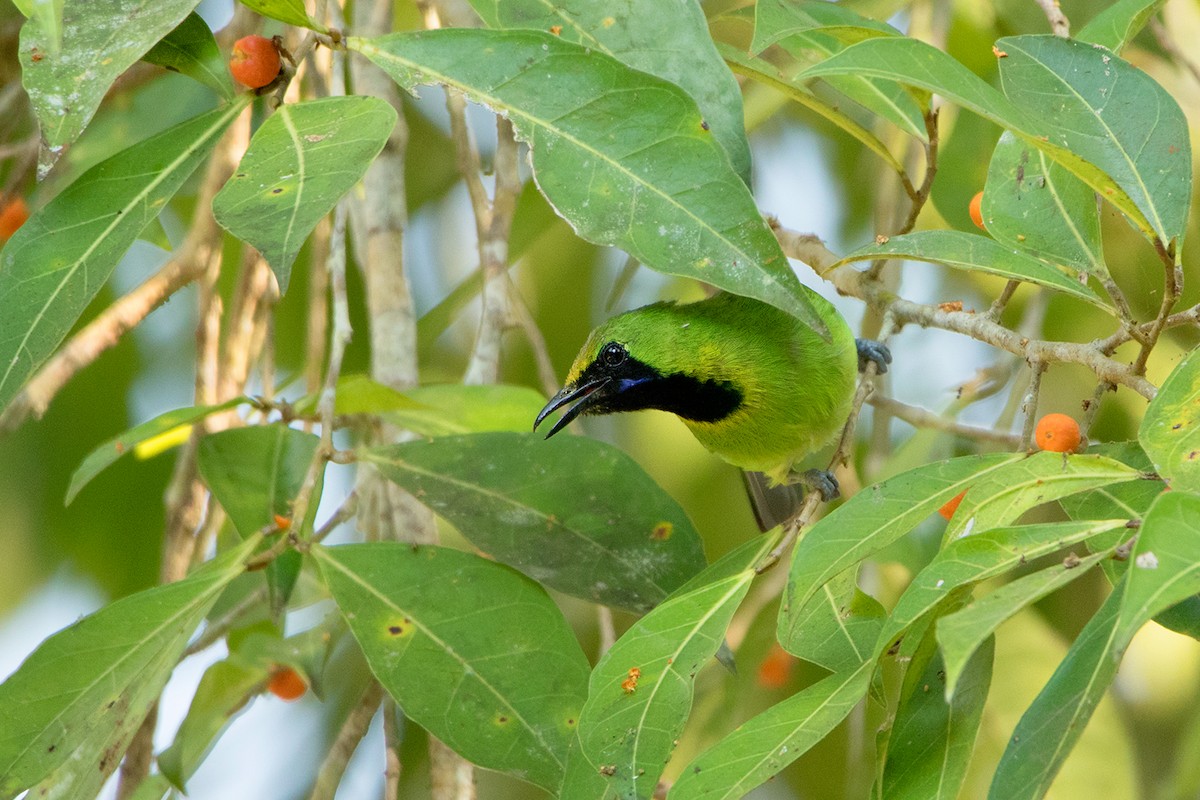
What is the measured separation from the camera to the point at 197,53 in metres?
1.98

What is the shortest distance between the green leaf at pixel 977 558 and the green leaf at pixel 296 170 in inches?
33.0

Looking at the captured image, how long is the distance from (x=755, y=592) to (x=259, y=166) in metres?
2.80

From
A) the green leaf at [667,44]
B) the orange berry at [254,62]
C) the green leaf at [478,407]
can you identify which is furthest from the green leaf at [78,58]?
the green leaf at [478,407]

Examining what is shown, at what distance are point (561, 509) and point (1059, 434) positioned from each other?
2.81 ft

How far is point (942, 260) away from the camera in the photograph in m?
1.82

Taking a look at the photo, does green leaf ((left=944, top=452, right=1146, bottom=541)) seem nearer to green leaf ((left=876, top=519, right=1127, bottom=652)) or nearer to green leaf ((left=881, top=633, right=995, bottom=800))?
green leaf ((left=876, top=519, right=1127, bottom=652))

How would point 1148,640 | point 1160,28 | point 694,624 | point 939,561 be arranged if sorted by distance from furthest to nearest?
point 1148,640, point 1160,28, point 694,624, point 939,561

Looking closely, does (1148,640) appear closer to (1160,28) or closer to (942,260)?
(1160,28)

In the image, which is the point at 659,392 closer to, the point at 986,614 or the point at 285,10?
the point at 285,10

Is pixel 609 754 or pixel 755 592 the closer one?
pixel 609 754

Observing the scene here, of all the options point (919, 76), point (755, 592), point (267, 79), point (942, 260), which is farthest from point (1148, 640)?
point (267, 79)

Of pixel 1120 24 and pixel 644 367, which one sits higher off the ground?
pixel 1120 24

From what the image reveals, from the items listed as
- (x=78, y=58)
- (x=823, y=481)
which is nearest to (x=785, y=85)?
(x=823, y=481)

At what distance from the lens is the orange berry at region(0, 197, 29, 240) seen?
10.1 feet
